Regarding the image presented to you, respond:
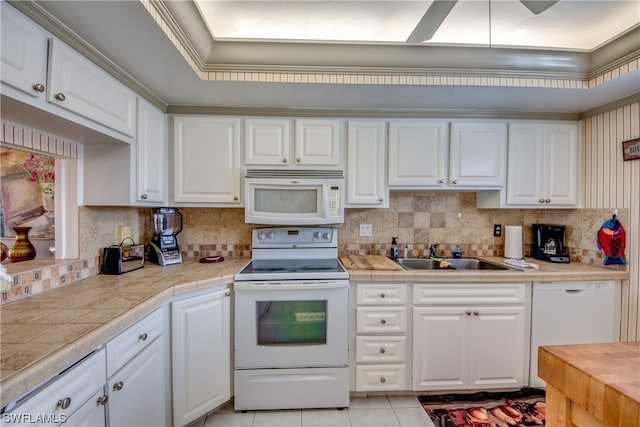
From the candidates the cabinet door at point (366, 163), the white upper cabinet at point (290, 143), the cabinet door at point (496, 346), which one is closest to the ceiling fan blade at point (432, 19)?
the cabinet door at point (366, 163)

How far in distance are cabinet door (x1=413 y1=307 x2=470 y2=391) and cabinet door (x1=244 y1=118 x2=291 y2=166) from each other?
1.49m

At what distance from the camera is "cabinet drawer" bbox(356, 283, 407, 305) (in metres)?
1.85

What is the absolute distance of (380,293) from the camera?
185 cm

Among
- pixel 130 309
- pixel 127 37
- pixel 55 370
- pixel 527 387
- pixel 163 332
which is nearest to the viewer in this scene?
pixel 55 370

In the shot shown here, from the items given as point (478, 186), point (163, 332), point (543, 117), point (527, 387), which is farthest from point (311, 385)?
point (543, 117)

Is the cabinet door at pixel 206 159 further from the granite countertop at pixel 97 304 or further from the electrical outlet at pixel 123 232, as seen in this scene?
the granite countertop at pixel 97 304

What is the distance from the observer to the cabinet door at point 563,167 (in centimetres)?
218

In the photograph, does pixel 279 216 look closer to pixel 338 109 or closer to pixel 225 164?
pixel 225 164

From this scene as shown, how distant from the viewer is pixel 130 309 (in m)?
1.14

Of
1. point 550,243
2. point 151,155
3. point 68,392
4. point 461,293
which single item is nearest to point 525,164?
point 550,243

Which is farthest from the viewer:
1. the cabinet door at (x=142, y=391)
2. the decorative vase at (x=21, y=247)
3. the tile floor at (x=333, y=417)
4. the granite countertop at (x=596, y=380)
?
the tile floor at (x=333, y=417)

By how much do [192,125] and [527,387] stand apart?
3098 mm

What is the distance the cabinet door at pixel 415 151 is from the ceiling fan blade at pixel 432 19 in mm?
704

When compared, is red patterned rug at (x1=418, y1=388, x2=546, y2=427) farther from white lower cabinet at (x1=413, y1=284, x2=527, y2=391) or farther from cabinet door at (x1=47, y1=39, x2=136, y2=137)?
cabinet door at (x1=47, y1=39, x2=136, y2=137)
